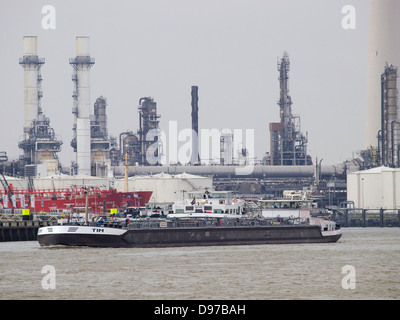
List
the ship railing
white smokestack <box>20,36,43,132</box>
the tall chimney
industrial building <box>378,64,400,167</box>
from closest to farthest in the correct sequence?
the ship railing → industrial building <box>378,64,400,167</box> → white smokestack <box>20,36,43,132</box> → the tall chimney

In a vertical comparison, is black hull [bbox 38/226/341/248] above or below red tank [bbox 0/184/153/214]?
below

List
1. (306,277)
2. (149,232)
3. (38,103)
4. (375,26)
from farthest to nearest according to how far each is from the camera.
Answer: (375,26) → (38,103) → (149,232) → (306,277)

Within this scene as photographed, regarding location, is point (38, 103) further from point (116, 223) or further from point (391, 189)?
point (116, 223)

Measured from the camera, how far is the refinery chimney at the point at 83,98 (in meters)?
159

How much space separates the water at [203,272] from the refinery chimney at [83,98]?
90.0 m

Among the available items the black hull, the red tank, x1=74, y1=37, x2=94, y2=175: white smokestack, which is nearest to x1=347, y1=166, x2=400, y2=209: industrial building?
the red tank

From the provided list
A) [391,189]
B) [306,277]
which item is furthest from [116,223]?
[391,189]

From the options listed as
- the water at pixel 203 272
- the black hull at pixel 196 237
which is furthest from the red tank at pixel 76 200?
the water at pixel 203 272

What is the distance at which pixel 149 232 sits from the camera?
71375 mm

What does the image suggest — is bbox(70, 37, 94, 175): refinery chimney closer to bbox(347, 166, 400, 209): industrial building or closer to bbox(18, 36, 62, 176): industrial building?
bbox(18, 36, 62, 176): industrial building

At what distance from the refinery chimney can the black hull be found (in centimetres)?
8808

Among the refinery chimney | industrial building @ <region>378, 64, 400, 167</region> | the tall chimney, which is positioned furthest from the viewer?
the tall chimney

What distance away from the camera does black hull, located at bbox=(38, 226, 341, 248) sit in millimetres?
69938

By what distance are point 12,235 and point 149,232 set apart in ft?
68.1
